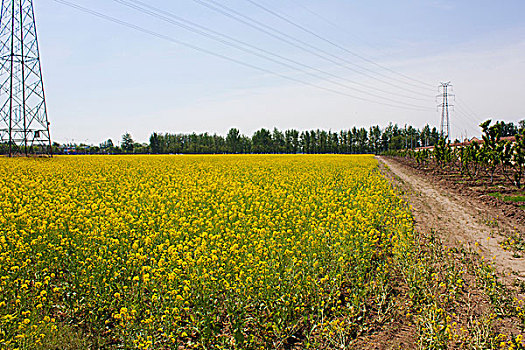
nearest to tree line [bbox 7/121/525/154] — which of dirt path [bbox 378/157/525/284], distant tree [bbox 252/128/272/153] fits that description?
distant tree [bbox 252/128/272/153]

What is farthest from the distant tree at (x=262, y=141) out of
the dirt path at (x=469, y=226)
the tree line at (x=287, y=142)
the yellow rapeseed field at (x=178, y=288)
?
the yellow rapeseed field at (x=178, y=288)

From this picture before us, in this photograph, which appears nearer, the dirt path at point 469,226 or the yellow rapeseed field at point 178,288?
the yellow rapeseed field at point 178,288

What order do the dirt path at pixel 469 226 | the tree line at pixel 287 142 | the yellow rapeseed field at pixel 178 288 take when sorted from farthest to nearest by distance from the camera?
the tree line at pixel 287 142, the dirt path at pixel 469 226, the yellow rapeseed field at pixel 178 288

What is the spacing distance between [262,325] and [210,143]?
406ft

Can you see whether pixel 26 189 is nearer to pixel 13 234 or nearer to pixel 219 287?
pixel 13 234

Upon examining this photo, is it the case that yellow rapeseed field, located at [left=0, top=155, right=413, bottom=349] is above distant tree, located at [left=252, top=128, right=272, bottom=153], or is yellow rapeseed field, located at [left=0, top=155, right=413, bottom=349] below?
below

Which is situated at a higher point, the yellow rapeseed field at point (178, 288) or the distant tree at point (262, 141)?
the distant tree at point (262, 141)

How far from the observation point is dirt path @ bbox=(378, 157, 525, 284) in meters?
7.31

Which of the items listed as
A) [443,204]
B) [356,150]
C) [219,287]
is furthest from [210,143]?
[219,287]

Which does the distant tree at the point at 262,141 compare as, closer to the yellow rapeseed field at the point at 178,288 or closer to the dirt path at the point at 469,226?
the dirt path at the point at 469,226

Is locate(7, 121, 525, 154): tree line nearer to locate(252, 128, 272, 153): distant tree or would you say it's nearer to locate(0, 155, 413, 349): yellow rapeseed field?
locate(252, 128, 272, 153): distant tree

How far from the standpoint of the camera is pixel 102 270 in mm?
5270

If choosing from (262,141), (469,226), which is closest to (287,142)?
(262,141)

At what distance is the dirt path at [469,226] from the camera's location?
7312 mm
